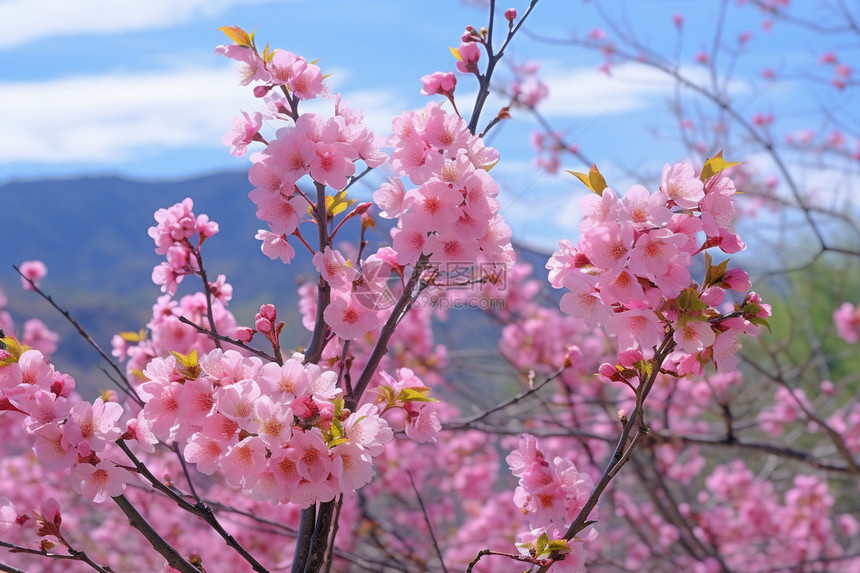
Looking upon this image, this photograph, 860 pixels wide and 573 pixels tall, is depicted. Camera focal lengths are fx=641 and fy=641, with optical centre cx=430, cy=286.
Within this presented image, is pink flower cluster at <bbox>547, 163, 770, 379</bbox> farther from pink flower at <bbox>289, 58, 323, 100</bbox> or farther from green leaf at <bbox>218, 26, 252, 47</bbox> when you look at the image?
green leaf at <bbox>218, 26, 252, 47</bbox>

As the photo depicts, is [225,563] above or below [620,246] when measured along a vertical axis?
above

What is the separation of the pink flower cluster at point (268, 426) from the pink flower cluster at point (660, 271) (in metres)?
0.38

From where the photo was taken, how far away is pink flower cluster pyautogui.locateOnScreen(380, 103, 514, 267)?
1.02 meters

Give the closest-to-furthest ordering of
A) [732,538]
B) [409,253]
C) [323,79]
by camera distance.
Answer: [409,253]
[323,79]
[732,538]

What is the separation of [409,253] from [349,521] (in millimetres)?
2874

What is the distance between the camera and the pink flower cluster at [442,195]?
3.34ft

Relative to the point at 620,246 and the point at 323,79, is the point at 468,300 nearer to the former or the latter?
the point at 323,79

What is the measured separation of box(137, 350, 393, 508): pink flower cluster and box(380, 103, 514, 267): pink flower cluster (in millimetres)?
278

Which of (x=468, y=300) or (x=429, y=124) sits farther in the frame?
(x=468, y=300)

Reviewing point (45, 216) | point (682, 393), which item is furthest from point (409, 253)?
point (45, 216)

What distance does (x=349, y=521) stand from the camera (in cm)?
356

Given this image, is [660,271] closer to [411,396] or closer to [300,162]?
[411,396]

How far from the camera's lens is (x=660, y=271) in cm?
91

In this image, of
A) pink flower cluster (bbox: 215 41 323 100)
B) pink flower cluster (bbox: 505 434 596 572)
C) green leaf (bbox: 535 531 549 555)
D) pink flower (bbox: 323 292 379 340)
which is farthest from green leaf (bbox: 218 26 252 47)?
green leaf (bbox: 535 531 549 555)
